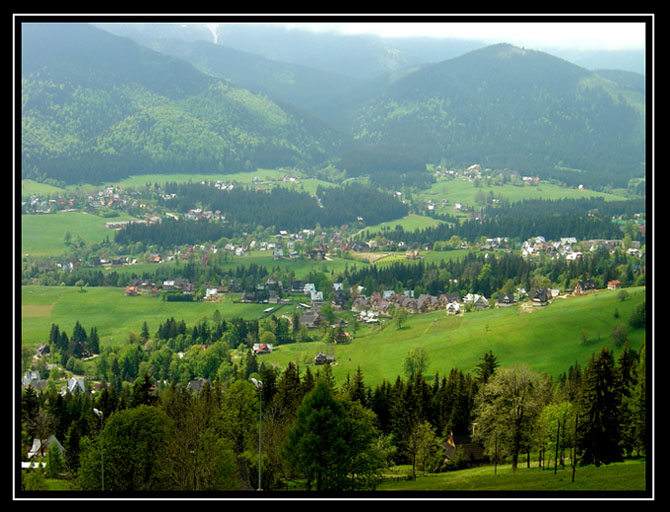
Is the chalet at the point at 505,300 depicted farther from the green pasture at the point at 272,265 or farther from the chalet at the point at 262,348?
the green pasture at the point at 272,265

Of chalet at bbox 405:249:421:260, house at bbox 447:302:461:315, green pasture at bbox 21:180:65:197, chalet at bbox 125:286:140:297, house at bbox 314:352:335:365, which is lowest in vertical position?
house at bbox 314:352:335:365

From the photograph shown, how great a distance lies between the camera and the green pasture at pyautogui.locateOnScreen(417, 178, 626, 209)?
13195cm

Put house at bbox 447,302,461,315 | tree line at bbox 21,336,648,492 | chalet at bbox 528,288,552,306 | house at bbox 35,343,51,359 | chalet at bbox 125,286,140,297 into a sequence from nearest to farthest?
tree line at bbox 21,336,648,492 → house at bbox 35,343,51,359 → chalet at bbox 528,288,552,306 → house at bbox 447,302,461,315 → chalet at bbox 125,286,140,297

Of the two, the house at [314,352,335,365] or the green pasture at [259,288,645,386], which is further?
the house at [314,352,335,365]

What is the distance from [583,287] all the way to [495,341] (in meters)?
16.5

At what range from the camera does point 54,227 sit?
98250 mm

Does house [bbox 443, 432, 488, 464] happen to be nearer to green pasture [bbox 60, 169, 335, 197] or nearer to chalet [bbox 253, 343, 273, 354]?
chalet [bbox 253, 343, 273, 354]

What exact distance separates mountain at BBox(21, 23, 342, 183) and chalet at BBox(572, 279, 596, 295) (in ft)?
325

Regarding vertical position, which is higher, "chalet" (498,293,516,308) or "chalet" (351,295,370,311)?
"chalet" (498,293,516,308)

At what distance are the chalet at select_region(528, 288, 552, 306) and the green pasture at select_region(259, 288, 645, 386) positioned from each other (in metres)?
2.05

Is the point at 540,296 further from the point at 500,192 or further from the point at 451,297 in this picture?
the point at 500,192

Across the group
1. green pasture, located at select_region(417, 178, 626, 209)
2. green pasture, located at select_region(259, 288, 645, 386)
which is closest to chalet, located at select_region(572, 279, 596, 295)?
green pasture, located at select_region(259, 288, 645, 386)

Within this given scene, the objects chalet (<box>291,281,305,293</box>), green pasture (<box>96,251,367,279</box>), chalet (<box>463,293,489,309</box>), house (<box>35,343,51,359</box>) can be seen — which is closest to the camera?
house (<box>35,343,51,359</box>)
